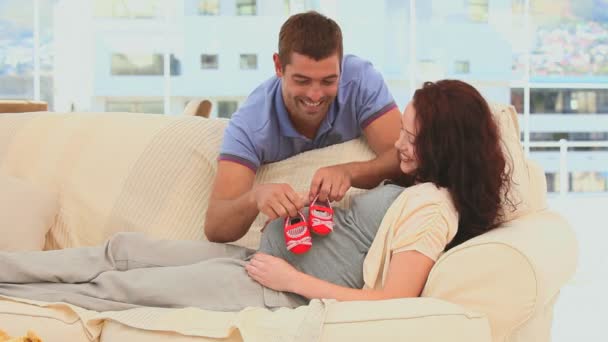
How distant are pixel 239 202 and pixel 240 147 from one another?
245 mm

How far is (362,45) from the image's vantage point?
29.4ft

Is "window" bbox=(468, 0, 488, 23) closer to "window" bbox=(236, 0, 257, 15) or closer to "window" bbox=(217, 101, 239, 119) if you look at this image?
"window" bbox=(236, 0, 257, 15)

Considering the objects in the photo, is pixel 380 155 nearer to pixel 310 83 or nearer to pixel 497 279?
pixel 310 83

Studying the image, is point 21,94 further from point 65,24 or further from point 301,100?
point 301,100

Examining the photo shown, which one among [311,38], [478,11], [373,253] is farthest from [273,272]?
[478,11]

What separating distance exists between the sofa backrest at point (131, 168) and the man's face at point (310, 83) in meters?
0.16

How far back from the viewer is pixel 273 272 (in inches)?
75.3

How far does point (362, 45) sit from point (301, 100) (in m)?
6.69

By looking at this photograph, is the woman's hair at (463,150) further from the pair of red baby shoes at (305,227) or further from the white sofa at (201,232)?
the pair of red baby shoes at (305,227)

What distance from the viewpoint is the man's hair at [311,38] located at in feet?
7.59

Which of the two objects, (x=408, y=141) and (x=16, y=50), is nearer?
(x=408, y=141)

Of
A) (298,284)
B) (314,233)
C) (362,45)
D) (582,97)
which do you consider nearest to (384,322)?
(298,284)

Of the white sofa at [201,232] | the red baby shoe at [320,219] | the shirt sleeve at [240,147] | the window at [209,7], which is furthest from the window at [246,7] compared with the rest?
the red baby shoe at [320,219]

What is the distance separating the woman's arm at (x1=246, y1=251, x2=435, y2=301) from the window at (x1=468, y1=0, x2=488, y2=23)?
7821 mm
